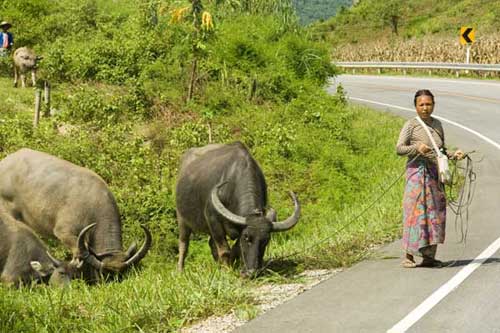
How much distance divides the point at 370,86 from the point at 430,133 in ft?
91.2

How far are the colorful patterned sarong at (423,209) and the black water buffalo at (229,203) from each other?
1460mm

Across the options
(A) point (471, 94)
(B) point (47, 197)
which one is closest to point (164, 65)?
(B) point (47, 197)

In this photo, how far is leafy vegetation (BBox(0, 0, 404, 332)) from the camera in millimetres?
8484

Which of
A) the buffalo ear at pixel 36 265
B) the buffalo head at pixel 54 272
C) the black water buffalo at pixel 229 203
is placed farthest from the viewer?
the buffalo head at pixel 54 272

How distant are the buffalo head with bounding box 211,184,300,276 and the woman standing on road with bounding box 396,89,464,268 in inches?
58.8

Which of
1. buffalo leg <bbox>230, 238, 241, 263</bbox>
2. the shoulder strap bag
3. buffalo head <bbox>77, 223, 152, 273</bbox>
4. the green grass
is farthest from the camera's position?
buffalo head <bbox>77, 223, 152, 273</bbox>

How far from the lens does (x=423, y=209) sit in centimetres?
927

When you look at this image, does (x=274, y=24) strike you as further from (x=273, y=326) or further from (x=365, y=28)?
(x=365, y=28)

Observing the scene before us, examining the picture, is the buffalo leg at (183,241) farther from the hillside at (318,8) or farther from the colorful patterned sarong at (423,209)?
Result: the hillside at (318,8)

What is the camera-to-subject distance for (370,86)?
36.7m

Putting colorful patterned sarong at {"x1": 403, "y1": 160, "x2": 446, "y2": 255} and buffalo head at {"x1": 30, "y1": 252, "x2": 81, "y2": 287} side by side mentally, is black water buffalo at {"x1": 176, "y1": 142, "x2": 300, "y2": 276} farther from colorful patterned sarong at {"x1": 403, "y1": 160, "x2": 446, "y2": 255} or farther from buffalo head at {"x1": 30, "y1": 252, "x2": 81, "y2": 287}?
buffalo head at {"x1": 30, "y1": 252, "x2": 81, "y2": 287}

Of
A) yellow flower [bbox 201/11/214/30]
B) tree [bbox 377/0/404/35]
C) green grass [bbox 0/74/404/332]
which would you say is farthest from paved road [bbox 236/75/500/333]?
tree [bbox 377/0/404/35]

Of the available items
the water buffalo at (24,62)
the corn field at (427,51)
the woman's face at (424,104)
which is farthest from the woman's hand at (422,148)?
the corn field at (427,51)

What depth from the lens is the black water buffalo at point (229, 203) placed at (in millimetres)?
9633
